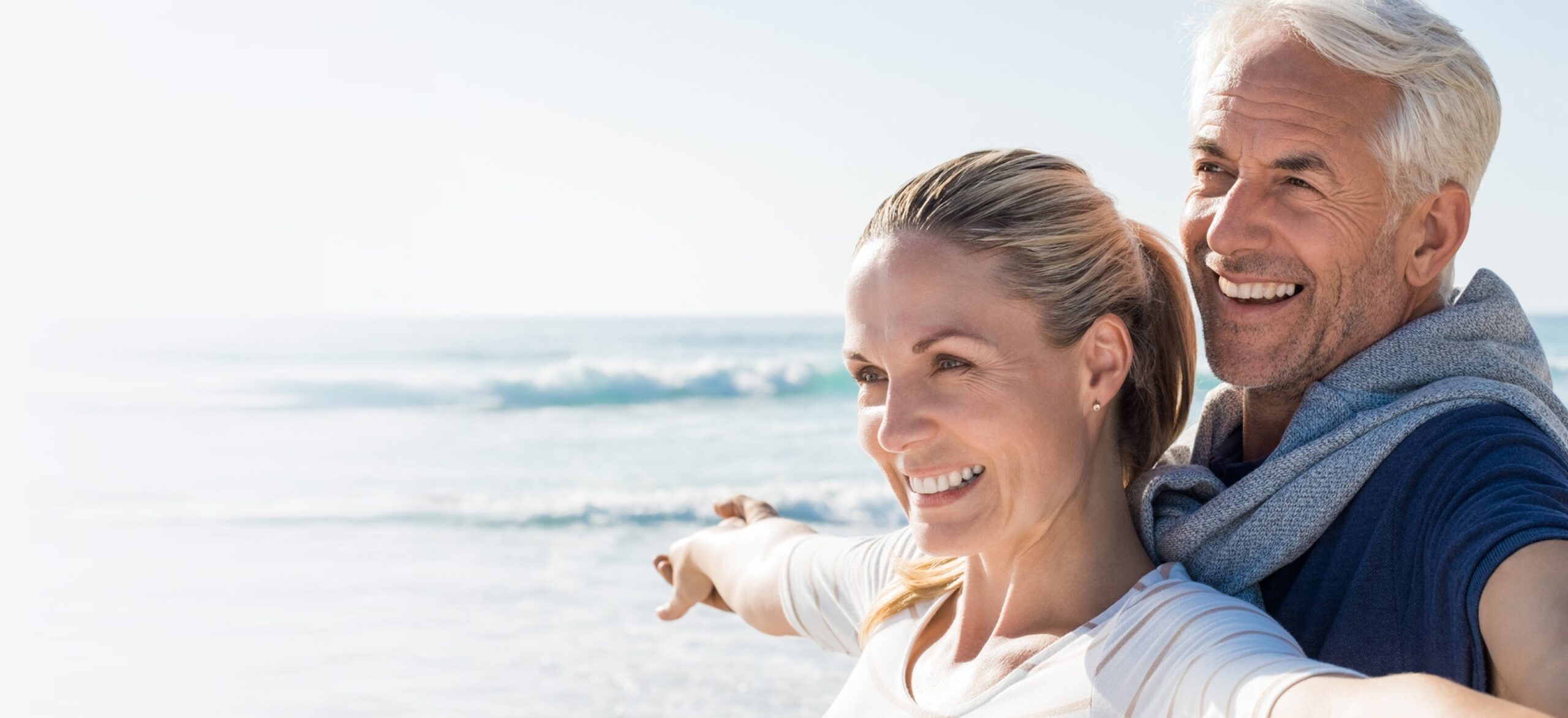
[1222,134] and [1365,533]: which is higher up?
[1222,134]

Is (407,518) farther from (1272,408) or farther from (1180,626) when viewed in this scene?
(1180,626)

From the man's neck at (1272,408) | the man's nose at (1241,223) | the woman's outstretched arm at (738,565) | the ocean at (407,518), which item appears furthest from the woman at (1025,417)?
the ocean at (407,518)

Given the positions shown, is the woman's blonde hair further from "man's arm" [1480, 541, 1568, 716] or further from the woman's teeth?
"man's arm" [1480, 541, 1568, 716]

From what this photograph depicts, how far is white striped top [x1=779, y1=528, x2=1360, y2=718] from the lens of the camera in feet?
5.03

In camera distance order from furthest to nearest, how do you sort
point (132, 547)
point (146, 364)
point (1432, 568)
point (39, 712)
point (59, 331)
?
point (59, 331)
point (146, 364)
point (132, 547)
point (39, 712)
point (1432, 568)

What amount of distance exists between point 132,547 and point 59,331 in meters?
23.8

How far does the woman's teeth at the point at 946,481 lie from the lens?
6.36ft

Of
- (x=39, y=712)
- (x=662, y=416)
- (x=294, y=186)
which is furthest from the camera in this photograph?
(x=294, y=186)

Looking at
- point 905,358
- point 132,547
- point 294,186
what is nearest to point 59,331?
point 294,186

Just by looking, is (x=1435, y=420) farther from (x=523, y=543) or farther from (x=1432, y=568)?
(x=523, y=543)

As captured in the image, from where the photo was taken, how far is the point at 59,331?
3138 cm

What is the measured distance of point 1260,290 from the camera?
223 cm

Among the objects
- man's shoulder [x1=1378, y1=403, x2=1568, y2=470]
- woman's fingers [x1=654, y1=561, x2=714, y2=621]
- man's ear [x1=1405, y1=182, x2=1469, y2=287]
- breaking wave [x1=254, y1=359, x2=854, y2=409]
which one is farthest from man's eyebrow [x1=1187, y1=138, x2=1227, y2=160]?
breaking wave [x1=254, y1=359, x2=854, y2=409]

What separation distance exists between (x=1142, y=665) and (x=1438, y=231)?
103 centimetres
